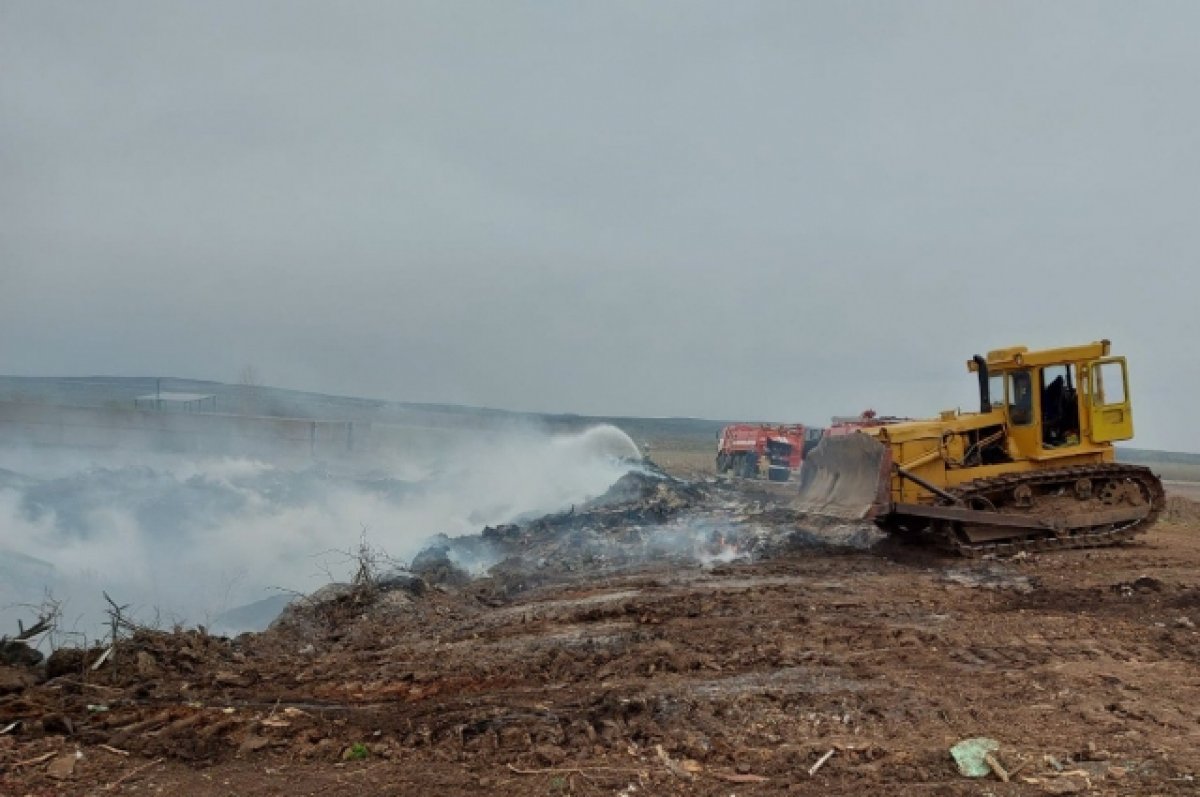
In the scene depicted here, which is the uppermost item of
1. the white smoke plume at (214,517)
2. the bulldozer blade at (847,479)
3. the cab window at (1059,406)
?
the cab window at (1059,406)

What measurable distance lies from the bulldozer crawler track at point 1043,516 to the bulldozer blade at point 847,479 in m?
1.07

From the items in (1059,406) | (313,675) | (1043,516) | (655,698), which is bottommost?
(313,675)

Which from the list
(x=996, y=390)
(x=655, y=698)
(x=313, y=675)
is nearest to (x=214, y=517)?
(x=313, y=675)

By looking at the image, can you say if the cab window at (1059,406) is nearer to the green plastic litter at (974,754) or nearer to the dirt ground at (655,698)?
the dirt ground at (655,698)

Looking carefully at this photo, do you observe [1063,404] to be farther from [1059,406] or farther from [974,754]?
[974,754]

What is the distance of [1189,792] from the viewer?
14.6ft

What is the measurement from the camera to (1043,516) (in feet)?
44.0

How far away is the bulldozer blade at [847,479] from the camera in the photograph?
13.2m

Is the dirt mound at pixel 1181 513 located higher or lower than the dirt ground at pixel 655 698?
lower

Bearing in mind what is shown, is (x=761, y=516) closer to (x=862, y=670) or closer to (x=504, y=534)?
(x=504, y=534)

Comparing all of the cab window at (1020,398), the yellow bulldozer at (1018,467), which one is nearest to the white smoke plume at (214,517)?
the yellow bulldozer at (1018,467)

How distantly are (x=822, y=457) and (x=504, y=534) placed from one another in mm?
6761

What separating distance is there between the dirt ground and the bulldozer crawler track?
83.9 inches

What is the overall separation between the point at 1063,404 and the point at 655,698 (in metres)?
10.5
